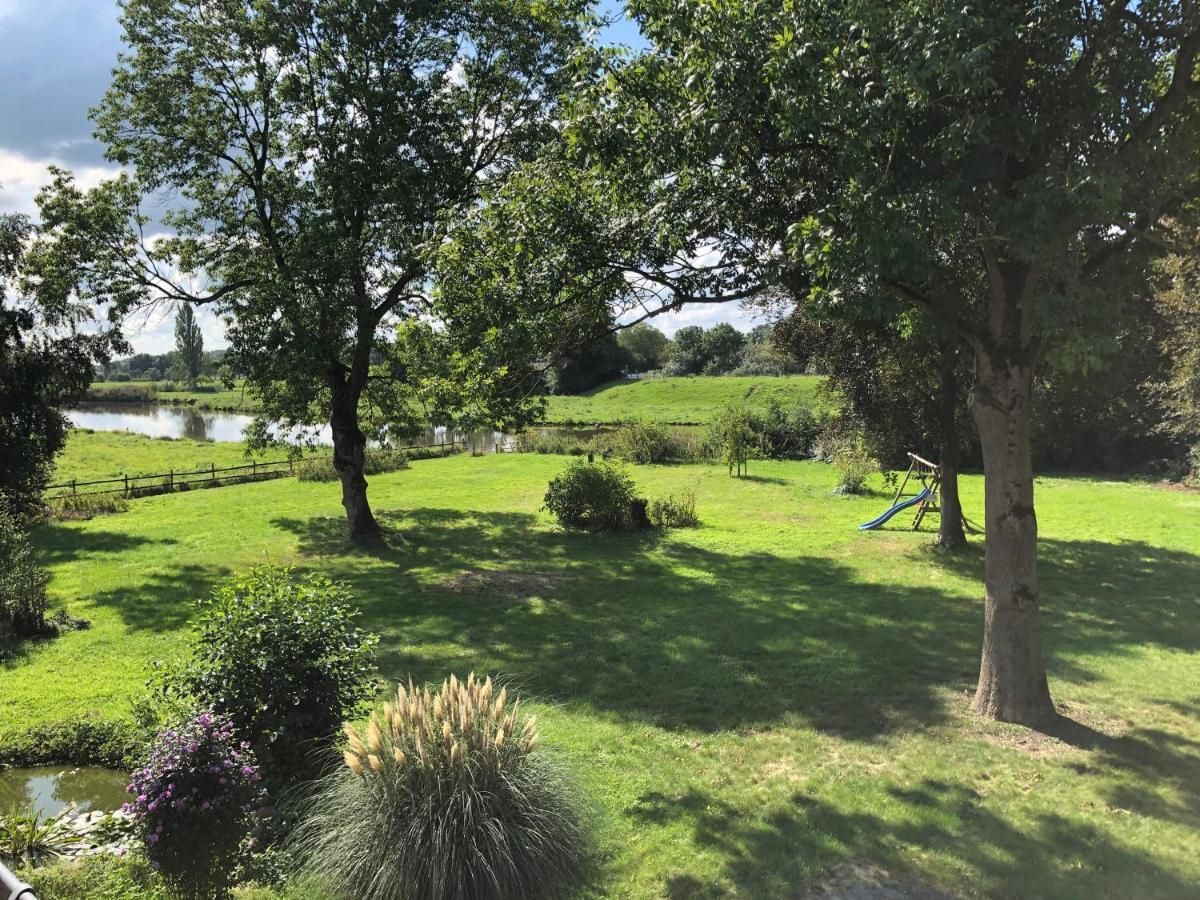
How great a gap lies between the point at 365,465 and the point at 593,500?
16.2 meters

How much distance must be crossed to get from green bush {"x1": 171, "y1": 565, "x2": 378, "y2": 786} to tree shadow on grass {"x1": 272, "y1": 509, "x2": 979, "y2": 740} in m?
3.29

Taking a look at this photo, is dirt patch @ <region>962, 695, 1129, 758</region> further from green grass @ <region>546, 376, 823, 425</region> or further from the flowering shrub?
green grass @ <region>546, 376, 823, 425</region>

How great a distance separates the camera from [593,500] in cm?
2031

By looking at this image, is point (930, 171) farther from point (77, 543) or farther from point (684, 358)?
point (684, 358)

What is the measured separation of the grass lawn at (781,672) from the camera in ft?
17.4

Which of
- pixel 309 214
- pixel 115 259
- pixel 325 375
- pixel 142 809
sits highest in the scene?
pixel 309 214

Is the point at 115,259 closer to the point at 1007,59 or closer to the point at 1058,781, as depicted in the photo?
the point at 1007,59

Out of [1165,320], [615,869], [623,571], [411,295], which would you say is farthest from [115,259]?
[1165,320]

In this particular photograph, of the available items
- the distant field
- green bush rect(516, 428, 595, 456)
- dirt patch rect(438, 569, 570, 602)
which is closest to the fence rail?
green bush rect(516, 428, 595, 456)

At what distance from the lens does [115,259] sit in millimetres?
17109

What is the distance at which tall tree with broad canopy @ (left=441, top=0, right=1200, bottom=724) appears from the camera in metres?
5.66

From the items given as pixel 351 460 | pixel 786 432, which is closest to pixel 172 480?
pixel 351 460

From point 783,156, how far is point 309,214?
42.4ft

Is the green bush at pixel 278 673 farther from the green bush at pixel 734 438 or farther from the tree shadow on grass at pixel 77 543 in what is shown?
the green bush at pixel 734 438
